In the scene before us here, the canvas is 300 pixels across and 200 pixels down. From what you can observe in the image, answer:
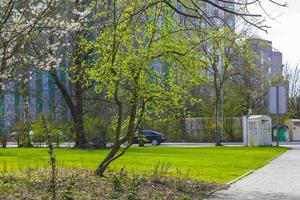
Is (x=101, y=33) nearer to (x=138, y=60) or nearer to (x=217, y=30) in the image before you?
(x=138, y=60)

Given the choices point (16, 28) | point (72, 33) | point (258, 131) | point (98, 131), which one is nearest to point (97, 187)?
point (16, 28)

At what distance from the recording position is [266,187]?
14.8 metres

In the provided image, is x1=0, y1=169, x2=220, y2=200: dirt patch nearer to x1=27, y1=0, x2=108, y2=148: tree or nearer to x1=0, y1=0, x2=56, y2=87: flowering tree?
x1=0, y1=0, x2=56, y2=87: flowering tree

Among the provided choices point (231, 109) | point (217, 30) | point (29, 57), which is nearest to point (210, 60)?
point (217, 30)

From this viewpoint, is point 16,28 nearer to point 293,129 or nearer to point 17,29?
point 17,29

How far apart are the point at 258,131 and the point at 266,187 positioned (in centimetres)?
2827

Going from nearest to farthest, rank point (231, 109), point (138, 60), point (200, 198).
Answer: point (200, 198)
point (138, 60)
point (231, 109)

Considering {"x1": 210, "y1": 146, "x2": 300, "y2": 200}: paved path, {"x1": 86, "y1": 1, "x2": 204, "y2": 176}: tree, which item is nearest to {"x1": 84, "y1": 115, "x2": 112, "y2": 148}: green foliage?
{"x1": 210, "y1": 146, "x2": 300, "y2": 200}: paved path

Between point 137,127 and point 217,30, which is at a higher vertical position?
point 217,30

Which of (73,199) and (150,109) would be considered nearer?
(73,199)

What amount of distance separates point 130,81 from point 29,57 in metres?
3.62

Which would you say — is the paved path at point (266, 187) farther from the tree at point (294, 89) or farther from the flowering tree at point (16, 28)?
the tree at point (294, 89)

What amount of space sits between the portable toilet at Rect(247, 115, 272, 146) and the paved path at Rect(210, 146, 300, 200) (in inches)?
876

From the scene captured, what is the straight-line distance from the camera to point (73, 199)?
10289 millimetres
